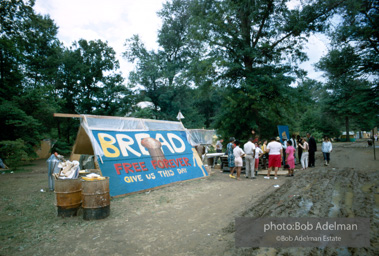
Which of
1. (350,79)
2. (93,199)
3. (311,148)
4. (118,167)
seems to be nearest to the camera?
(93,199)

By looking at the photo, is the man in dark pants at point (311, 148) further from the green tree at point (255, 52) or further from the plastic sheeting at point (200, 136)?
the plastic sheeting at point (200, 136)

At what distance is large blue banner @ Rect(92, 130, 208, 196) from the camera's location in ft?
24.9

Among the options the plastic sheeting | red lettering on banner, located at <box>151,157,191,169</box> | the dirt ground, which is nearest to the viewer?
the dirt ground

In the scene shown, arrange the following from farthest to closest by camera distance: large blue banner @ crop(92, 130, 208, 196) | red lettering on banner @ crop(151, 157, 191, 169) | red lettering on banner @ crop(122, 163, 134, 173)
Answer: red lettering on banner @ crop(151, 157, 191, 169), red lettering on banner @ crop(122, 163, 134, 173), large blue banner @ crop(92, 130, 208, 196)

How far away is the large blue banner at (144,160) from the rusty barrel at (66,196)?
1.57 metres

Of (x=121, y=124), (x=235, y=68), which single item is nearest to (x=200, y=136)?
(x=235, y=68)

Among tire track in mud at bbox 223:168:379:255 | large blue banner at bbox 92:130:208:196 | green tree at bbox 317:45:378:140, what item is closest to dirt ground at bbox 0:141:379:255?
tire track in mud at bbox 223:168:379:255

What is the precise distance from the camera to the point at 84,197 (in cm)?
528

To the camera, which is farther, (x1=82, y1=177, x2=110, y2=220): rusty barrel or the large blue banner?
the large blue banner

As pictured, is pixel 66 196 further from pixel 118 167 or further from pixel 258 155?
pixel 258 155

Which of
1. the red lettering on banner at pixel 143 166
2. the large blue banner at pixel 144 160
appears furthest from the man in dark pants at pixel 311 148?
the red lettering on banner at pixel 143 166

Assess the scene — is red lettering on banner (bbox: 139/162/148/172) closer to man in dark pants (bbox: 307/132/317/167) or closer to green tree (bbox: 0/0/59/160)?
man in dark pants (bbox: 307/132/317/167)

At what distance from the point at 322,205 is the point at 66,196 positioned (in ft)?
22.2

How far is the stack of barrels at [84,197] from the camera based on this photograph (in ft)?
17.2
